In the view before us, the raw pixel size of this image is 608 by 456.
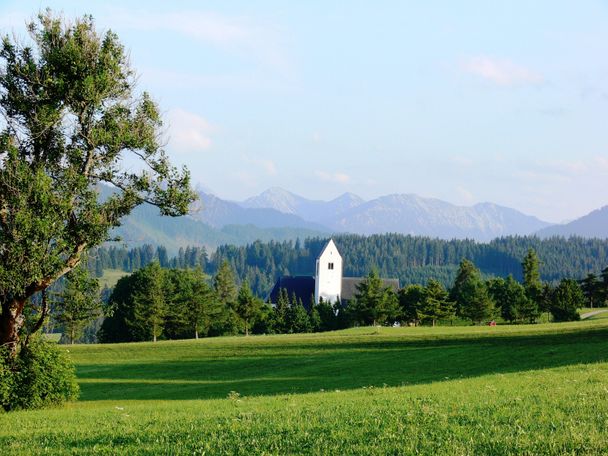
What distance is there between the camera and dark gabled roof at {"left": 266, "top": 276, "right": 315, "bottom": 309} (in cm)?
15888

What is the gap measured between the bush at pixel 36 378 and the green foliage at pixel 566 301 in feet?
278

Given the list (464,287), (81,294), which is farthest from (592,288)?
(81,294)

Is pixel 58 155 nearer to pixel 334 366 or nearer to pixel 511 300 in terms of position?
pixel 334 366

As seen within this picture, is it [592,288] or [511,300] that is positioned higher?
[592,288]

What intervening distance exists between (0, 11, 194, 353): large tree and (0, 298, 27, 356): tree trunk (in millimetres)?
37

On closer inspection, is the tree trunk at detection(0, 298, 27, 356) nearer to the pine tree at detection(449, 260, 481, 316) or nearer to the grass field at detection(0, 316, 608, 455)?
the grass field at detection(0, 316, 608, 455)

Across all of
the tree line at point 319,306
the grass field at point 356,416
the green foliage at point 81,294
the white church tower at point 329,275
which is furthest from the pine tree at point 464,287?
the green foliage at point 81,294

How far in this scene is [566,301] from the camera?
3826 inches

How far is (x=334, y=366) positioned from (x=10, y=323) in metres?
21.8

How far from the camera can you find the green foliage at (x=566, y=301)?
96250mm

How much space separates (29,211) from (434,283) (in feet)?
262

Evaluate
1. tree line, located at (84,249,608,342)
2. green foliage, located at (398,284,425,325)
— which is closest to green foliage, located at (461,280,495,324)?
tree line, located at (84,249,608,342)

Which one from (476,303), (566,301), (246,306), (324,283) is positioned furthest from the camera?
(324,283)

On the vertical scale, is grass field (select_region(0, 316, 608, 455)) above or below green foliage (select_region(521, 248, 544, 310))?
below
